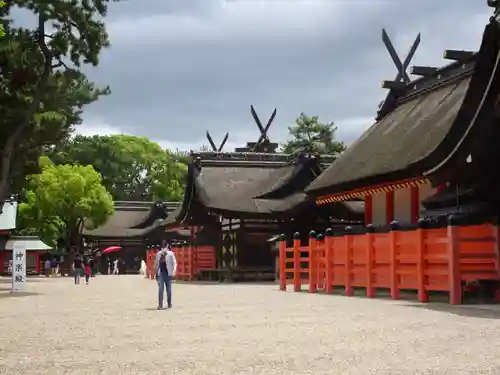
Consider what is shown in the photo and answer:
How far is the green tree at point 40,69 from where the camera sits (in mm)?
23062

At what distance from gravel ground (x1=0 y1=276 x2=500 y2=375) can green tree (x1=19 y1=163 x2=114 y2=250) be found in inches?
1389

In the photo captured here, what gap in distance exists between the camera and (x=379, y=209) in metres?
22.6

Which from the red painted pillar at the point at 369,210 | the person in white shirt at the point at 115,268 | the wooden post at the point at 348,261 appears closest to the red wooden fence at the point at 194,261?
the red painted pillar at the point at 369,210

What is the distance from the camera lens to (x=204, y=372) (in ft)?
21.7

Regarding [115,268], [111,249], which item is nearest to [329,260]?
[115,268]

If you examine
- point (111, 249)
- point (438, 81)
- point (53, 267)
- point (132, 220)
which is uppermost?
point (438, 81)

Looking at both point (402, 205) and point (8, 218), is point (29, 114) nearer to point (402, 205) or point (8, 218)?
point (402, 205)

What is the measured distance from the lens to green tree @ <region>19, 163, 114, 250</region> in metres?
48.5

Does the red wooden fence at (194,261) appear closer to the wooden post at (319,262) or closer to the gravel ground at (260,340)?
the wooden post at (319,262)

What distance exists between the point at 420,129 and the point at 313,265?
4.77m

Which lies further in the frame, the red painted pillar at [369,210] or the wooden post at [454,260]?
the red painted pillar at [369,210]

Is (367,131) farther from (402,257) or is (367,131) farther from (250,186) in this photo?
(250,186)

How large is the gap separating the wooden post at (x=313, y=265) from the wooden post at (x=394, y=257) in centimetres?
460

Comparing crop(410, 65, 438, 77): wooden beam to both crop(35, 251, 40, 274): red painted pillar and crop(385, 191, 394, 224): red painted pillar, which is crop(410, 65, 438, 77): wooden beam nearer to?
crop(385, 191, 394, 224): red painted pillar
